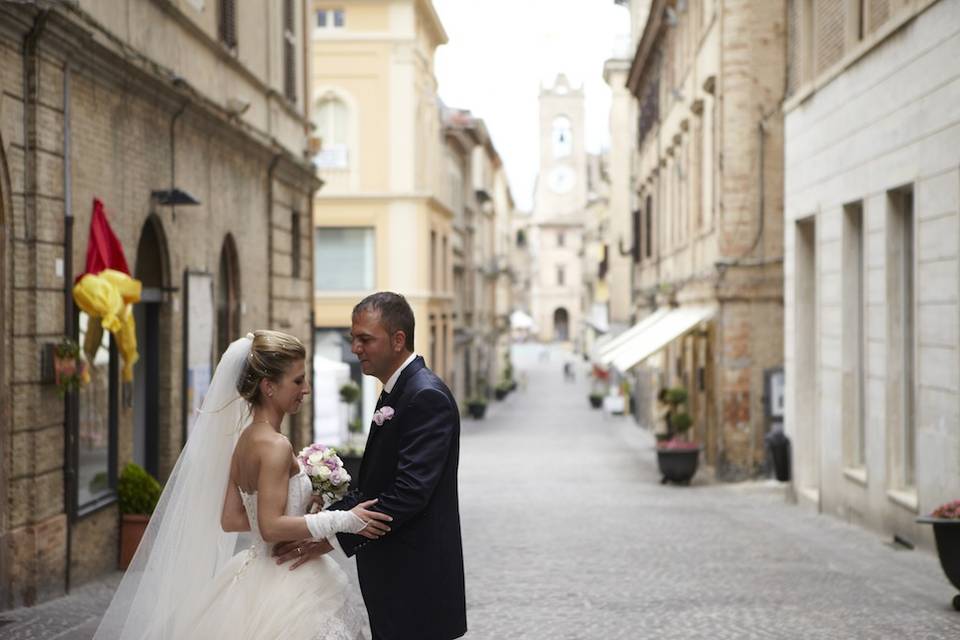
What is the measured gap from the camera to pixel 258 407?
5.55 meters

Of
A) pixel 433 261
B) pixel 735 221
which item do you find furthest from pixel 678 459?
pixel 433 261

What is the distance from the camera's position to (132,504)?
12547mm

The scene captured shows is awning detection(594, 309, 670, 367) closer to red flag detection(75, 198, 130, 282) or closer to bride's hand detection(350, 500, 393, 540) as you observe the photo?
red flag detection(75, 198, 130, 282)

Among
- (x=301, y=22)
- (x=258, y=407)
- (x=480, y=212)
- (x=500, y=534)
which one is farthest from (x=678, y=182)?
(x=480, y=212)

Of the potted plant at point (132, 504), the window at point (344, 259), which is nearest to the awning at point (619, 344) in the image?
the window at point (344, 259)

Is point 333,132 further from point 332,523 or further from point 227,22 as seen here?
point 332,523

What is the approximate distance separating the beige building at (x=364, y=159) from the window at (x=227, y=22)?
2143 cm

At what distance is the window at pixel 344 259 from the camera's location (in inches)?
1542

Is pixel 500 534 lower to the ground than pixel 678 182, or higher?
lower

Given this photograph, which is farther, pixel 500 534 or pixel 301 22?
pixel 301 22

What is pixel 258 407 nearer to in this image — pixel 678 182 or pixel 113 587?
pixel 113 587

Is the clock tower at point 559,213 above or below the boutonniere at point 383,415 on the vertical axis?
above

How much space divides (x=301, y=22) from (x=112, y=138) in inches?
419

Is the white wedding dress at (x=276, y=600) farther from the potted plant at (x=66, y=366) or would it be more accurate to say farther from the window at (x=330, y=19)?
the window at (x=330, y=19)
